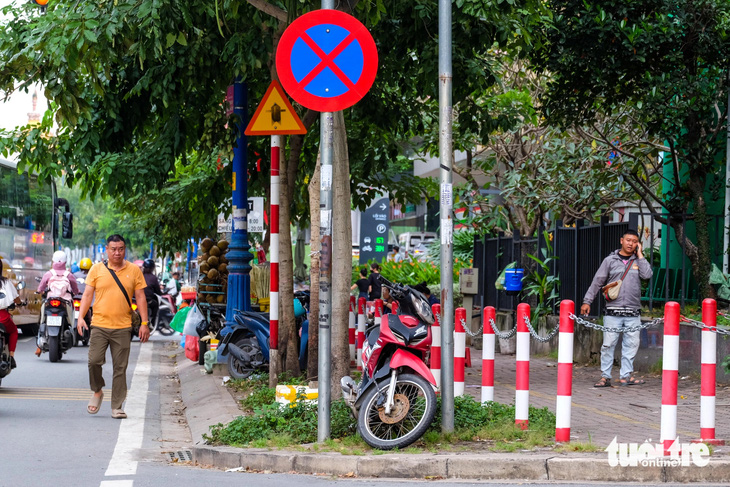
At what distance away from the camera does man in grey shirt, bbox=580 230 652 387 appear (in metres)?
11.9

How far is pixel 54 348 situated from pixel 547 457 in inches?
457

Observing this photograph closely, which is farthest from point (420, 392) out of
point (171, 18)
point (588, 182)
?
point (588, 182)

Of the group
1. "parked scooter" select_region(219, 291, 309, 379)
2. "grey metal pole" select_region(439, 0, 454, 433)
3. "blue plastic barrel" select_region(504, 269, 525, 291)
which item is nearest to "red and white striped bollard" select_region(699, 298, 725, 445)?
"grey metal pole" select_region(439, 0, 454, 433)

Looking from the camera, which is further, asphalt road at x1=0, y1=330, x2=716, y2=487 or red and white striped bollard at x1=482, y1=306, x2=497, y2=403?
red and white striped bollard at x1=482, y1=306, x2=497, y2=403

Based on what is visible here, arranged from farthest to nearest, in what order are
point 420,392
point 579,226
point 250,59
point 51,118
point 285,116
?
point 579,226 < point 51,118 < point 250,59 < point 285,116 < point 420,392

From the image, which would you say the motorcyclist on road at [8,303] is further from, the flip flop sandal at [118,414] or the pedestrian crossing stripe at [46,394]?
the flip flop sandal at [118,414]

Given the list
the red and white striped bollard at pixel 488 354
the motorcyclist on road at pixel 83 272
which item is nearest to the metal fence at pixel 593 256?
the red and white striped bollard at pixel 488 354

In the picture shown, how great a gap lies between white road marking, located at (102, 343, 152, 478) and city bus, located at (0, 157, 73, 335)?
6.48 metres

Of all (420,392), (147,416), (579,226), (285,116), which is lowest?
(147,416)

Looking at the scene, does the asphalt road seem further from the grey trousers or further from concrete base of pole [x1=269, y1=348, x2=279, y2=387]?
concrete base of pole [x1=269, y1=348, x2=279, y2=387]

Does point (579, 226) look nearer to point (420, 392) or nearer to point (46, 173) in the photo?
point (46, 173)

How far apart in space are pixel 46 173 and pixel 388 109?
4.79 metres

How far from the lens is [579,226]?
1631 centimetres

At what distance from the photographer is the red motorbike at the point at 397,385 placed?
7.25 m
